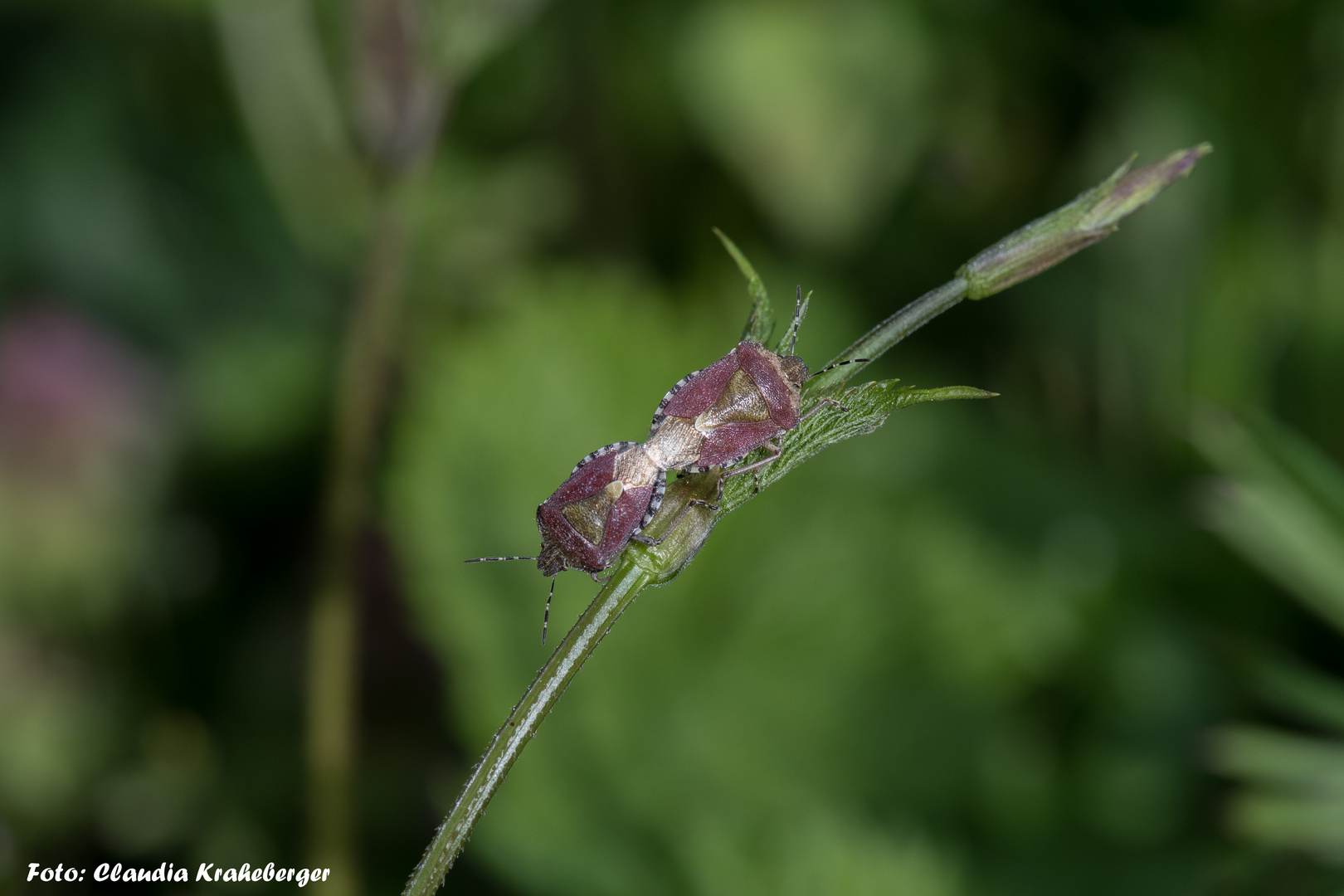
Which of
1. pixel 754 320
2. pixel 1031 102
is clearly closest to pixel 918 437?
pixel 1031 102

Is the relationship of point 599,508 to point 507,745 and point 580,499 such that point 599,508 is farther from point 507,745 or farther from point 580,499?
point 507,745

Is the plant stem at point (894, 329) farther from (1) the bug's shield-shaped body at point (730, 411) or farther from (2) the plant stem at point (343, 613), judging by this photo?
(2) the plant stem at point (343, 613)

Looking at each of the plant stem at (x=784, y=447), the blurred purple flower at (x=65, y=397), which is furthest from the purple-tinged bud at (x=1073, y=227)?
the blurred purple flower at (x=65, y=397)

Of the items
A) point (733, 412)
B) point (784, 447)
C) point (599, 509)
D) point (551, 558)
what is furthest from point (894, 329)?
point (551, 558)

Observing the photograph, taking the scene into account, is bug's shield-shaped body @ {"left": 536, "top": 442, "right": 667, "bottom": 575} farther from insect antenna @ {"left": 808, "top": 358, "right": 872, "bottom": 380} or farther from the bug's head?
insect antenna @ {"left": 808, "top": 358, "right": 872, "bottom": 380}

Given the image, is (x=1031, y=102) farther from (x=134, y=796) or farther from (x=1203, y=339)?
(x=134, y=796)

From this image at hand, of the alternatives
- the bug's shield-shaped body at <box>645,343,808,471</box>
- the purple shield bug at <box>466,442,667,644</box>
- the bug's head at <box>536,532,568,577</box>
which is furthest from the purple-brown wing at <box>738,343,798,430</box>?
the bug's head at <box>536,532,568,577</box>
